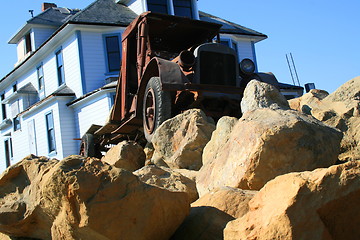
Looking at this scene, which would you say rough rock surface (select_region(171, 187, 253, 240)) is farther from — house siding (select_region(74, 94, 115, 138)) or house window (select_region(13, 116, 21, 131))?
house window (select_region(13, 116, 21, 131))

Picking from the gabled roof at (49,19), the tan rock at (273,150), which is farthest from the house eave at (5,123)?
the tan rock at (273,150)

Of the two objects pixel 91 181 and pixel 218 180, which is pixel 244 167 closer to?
pixel 218 180

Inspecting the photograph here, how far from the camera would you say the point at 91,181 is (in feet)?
11.2

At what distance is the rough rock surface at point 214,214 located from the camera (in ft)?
11.7

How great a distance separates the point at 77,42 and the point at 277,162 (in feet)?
59.9

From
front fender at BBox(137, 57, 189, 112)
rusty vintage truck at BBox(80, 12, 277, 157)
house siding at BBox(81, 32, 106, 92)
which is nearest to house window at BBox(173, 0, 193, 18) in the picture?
house siding at BBox(81, 32, 106, 92)

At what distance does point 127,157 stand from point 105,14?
16110 mm

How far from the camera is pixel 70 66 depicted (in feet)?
72.9

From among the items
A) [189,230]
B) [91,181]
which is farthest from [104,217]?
[189,230]

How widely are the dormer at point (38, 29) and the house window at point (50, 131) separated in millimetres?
4073

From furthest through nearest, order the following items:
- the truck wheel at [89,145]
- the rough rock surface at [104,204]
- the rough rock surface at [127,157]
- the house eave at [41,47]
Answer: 1. the house eave at [41,47]
2. the truck wheel at [89,145]
3. the rough rock surface at [127,157]
4. the rough rock surface at [104,204]

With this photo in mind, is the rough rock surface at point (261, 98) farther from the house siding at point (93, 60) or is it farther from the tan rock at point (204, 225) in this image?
the house siding at point (93, 60)

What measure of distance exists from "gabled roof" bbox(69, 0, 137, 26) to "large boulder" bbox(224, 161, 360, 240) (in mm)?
19294

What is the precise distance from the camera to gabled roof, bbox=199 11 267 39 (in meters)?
25.1
